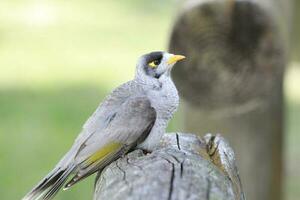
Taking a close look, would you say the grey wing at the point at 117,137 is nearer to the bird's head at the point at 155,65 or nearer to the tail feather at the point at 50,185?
the tail feather at the point at 50,185

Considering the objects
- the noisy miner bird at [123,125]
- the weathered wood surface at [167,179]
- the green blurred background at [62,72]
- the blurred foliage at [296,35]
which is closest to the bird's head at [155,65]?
the noisy miner bird at [123,125]

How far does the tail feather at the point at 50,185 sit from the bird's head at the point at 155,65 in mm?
855

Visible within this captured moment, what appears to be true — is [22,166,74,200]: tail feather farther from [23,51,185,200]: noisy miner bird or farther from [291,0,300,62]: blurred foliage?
[291,0,300,62]: blurred foliage

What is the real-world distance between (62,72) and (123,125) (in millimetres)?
8912

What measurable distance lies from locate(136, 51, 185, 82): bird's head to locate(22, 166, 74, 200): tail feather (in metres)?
0.85

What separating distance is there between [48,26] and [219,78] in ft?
32.0

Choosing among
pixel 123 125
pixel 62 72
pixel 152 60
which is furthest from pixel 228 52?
pixel 62 72

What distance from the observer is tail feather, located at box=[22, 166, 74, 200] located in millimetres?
4195

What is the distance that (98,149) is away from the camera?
4.52m

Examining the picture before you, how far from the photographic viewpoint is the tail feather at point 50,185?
4195mm

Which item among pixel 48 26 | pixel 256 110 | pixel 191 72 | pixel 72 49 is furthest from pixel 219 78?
pixel 48 26

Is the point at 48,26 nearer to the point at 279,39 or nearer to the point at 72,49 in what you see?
the point at 72,49

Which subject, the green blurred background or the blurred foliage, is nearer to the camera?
the green blurred background

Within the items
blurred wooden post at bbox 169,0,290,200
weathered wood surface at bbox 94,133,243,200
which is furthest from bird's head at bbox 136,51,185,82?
weathered wood surface at bbox 94,133,243,200
